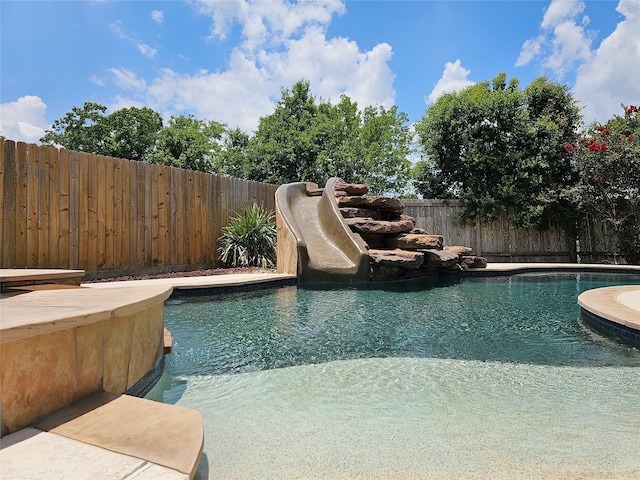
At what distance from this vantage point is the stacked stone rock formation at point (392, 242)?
6.18 m

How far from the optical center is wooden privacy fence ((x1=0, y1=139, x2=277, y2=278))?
4.86 m

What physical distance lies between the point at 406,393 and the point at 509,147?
1054 cm

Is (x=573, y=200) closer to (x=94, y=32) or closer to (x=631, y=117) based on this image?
(x=631, y=117)

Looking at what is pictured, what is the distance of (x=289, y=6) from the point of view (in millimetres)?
8383

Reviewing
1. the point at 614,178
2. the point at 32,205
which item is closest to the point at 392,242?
the point at 32,205

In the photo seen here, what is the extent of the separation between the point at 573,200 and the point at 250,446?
36.3ft

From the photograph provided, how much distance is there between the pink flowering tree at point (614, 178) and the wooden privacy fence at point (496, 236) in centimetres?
107

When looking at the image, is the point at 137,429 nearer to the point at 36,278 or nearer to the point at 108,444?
the point at 108,444

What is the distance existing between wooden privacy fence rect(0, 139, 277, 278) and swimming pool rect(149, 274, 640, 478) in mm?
2633

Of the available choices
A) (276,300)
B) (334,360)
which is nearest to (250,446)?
(334,360)

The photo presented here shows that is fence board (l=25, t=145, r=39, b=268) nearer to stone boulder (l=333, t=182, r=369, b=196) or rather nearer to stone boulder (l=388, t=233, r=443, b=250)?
stone boulder (l=333, t=182, r=369, b=196)

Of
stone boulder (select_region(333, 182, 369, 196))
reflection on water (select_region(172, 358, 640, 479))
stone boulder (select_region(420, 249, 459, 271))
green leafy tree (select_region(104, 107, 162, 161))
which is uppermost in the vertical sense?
green leafy tree (select_region(104, 107, 162, 161))

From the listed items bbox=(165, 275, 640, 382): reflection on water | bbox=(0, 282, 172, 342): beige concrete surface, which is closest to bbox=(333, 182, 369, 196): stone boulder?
bbox=(165, 275, 640, 382): reflection on water

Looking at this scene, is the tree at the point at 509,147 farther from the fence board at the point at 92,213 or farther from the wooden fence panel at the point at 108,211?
the fence board at the point at 92,213
